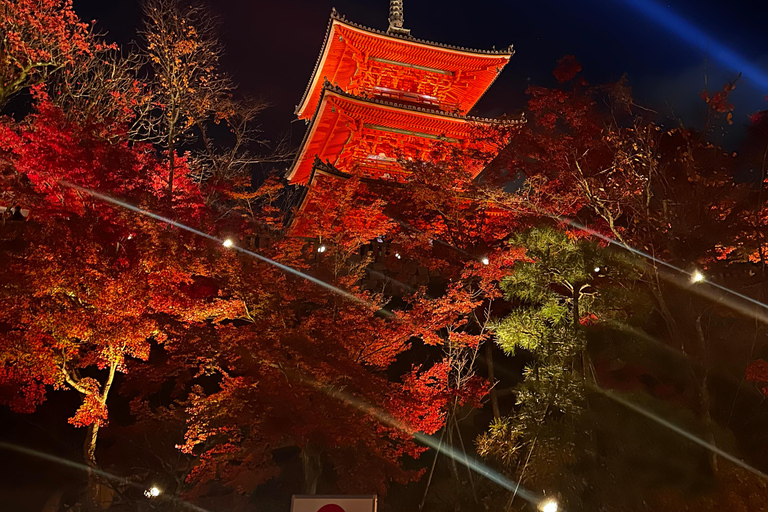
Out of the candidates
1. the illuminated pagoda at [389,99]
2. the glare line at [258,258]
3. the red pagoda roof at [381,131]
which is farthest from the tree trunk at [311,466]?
the red pagoda roof at [381,131]

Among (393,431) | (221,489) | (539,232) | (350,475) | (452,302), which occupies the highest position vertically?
(539,232)

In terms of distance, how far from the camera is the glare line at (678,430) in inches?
378

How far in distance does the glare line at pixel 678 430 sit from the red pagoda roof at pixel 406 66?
45.7 ft

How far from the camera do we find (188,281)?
12109 millimetres

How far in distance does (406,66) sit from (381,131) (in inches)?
149

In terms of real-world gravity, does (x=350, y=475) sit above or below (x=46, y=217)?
below

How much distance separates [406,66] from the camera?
69.3ft

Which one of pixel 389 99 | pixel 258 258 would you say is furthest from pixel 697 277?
pixel 389 99

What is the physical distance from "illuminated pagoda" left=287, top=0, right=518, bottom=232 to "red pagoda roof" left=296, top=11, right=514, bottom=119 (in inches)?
1.6

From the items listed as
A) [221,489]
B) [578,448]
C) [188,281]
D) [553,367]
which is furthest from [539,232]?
[221,489]

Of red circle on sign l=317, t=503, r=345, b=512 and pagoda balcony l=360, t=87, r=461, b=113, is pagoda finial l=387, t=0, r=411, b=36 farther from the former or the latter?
red circle on sign l=317, t=503, r=345, b=512

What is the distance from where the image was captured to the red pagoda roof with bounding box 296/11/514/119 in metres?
20.1

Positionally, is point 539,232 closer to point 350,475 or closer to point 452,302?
point 452,302

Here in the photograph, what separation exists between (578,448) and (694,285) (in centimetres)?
429
